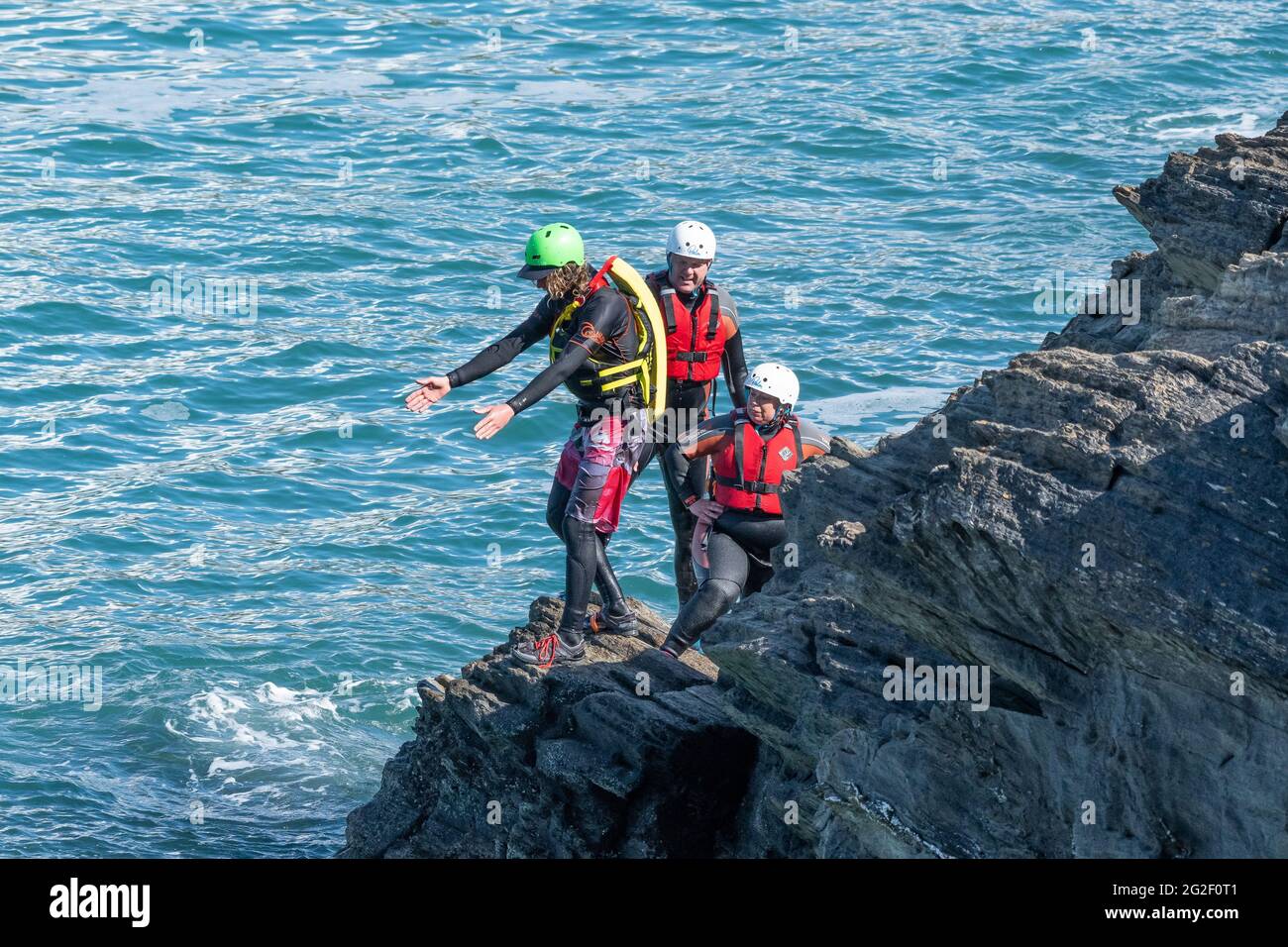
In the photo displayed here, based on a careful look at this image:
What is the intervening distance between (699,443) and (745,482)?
557mm

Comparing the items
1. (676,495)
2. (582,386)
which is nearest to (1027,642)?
(582,386)

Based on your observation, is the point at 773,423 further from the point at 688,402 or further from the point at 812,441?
the point at 688,402

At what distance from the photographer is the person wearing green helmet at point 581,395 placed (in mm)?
13641

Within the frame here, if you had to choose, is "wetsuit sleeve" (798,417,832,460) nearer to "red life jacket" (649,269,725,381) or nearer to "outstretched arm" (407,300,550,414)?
"red life jacket" (649,269,725,381)

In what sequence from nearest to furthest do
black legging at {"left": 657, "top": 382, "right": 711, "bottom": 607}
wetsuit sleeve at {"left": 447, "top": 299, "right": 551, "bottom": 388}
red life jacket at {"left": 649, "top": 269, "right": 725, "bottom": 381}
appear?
wetsuit sleeve at {"left": 447, "top": 299, "right": 551, "bottom": 388}
red life jacket at {"left": 649, "top": 269, "right": 725, "bottom": 381}
black legging at {"left": 657, "top": 382, "right": 711, "bottom": 607}

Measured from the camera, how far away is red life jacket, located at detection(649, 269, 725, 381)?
15.7 metres

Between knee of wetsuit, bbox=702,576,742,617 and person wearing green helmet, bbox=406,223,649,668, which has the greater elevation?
person wearing green helmet, bbox=406,223,649,668

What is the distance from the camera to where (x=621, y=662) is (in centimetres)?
1457

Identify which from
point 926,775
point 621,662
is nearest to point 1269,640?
point 926,775

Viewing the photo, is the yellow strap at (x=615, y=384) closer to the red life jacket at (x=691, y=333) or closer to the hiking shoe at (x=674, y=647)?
the red life jacket at (x=691, y=333)

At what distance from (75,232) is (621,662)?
74.0ft

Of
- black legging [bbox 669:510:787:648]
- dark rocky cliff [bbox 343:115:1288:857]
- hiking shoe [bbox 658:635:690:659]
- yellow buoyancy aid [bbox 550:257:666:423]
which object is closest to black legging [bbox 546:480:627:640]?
dark rocky cliff [bbox 343:115:1288:857]

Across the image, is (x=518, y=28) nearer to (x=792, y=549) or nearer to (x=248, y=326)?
(x=248, y=326)

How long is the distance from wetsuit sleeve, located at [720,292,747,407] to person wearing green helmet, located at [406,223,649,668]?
5.35ft
